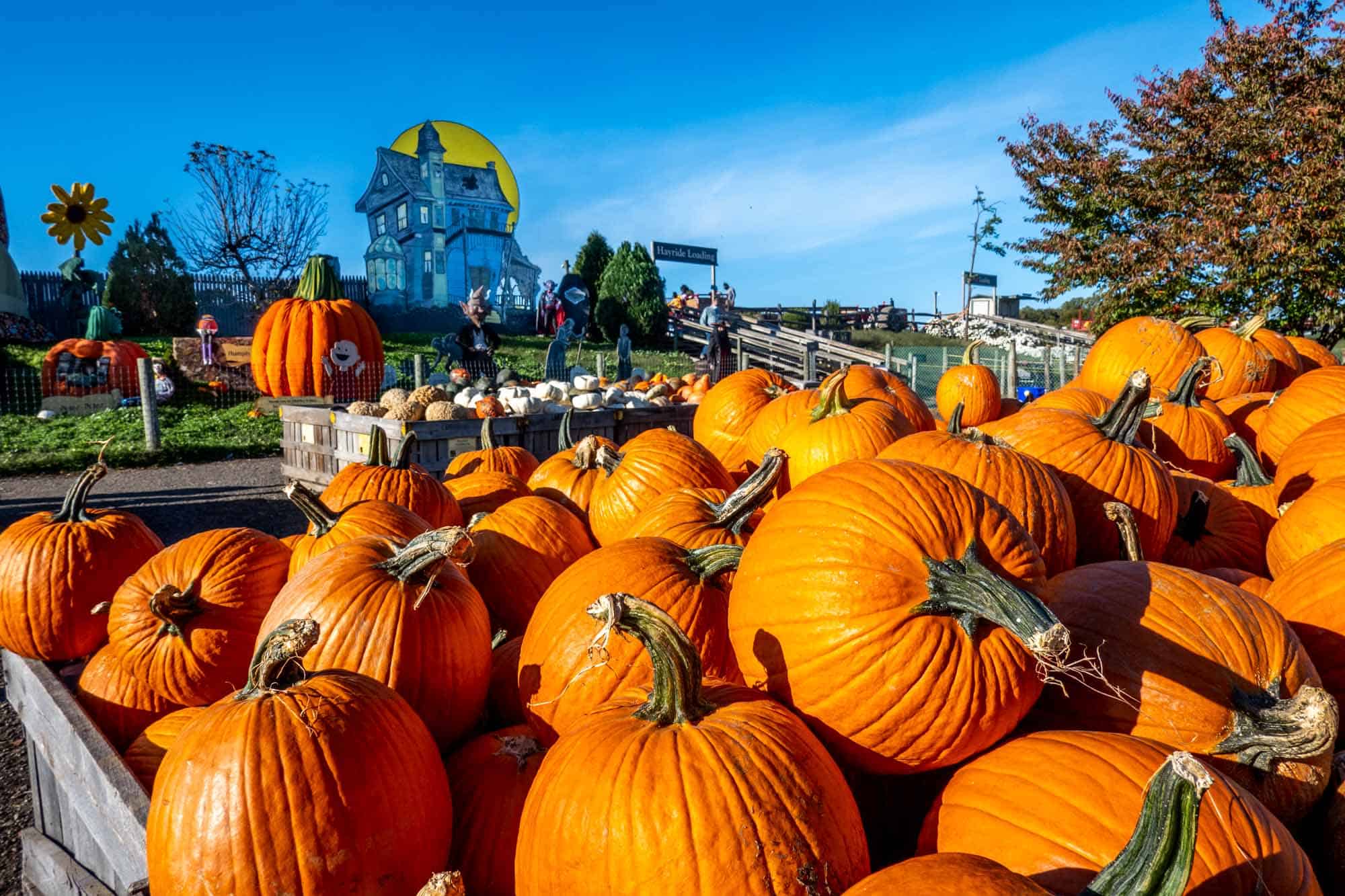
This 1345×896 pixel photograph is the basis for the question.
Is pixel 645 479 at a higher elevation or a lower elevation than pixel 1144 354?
lower

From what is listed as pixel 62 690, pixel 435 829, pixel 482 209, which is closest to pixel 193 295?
pixel 482 209

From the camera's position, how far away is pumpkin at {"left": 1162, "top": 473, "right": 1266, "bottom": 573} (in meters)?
2.34

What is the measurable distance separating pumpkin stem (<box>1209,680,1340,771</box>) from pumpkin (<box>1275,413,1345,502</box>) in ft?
4.27

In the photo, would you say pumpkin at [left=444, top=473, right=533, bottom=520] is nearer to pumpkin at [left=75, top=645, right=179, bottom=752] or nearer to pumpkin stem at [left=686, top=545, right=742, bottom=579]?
pumpkin at [left=75, top=645, right=179, bottom=752]

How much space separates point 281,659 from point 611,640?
26.0 inches

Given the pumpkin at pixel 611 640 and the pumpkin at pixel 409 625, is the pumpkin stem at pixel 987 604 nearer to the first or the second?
the pumpkin at pixel 611 640

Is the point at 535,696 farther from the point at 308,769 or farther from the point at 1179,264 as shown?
the point at 1179,264

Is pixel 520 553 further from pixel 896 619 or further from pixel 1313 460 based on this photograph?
pixel 1313 460

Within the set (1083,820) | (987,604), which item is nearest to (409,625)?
(987,604)

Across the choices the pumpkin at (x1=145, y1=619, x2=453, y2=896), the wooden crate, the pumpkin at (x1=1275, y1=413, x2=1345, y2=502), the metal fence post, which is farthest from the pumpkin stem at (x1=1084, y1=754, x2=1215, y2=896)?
the metal fence post

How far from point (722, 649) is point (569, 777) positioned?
646 mm

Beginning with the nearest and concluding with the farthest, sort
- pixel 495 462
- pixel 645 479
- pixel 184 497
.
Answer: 1. pixel 645 479
2. pixel 495 462
3. pixel 184 497

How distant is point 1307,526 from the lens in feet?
6.97

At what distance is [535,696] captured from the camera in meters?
1.76
